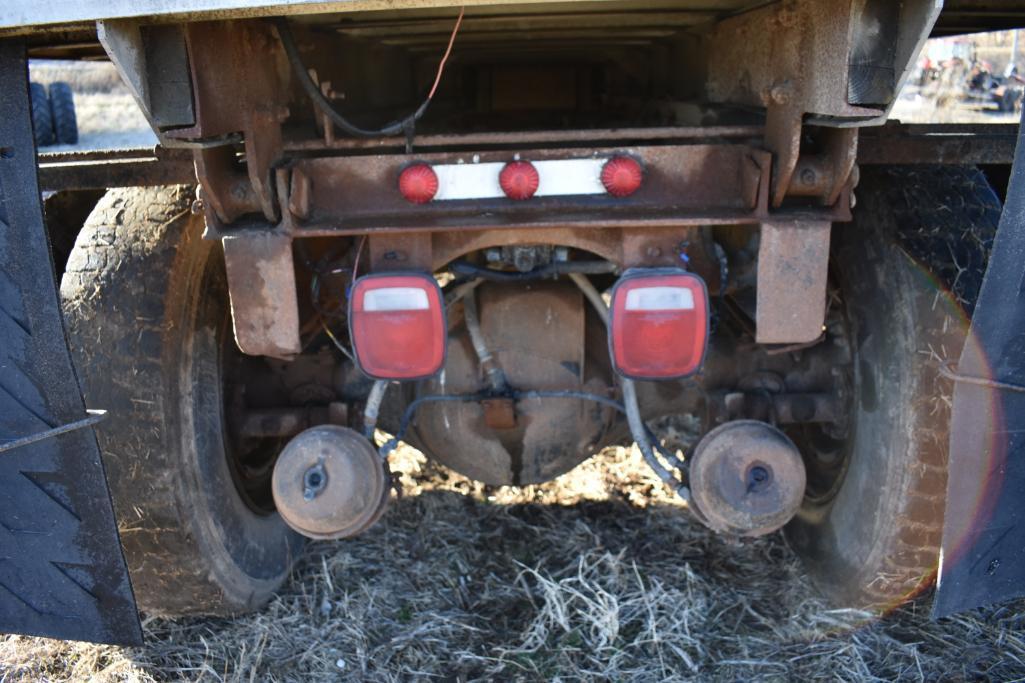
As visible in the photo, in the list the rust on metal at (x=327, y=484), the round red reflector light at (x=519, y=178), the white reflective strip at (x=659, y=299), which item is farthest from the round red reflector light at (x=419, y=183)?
the rust on metal at (x=327, y=484)

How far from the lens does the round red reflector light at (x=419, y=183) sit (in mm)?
2086

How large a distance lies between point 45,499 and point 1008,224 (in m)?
2.18

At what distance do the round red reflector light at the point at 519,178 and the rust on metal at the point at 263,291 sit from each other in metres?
0.52

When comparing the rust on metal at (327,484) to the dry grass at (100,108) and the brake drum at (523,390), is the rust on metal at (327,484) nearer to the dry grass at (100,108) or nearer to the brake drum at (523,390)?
the brake drum at (523,390)

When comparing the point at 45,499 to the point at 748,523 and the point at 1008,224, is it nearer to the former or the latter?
the point at 748,523

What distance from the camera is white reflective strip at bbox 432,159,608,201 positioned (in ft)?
6.88

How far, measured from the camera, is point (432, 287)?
81.6 inches

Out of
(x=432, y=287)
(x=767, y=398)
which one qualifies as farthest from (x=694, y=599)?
(x=432, y=287)

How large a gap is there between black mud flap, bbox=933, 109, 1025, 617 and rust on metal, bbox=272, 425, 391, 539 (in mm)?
1344

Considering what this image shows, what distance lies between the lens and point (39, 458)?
80.2 inches

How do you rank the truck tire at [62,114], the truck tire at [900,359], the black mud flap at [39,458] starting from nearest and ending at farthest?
the black mud flap at [39,458] → the truck tire at [900,359] → the truck tire at [62,114]

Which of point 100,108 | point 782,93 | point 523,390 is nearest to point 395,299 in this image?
point 523,390

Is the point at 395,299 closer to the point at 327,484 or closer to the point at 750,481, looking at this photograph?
the point at 327,484

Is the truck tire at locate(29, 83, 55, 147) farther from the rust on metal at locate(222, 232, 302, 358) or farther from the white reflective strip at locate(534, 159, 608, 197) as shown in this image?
the white reflective strip at locate(534, 159, 608, 197)
